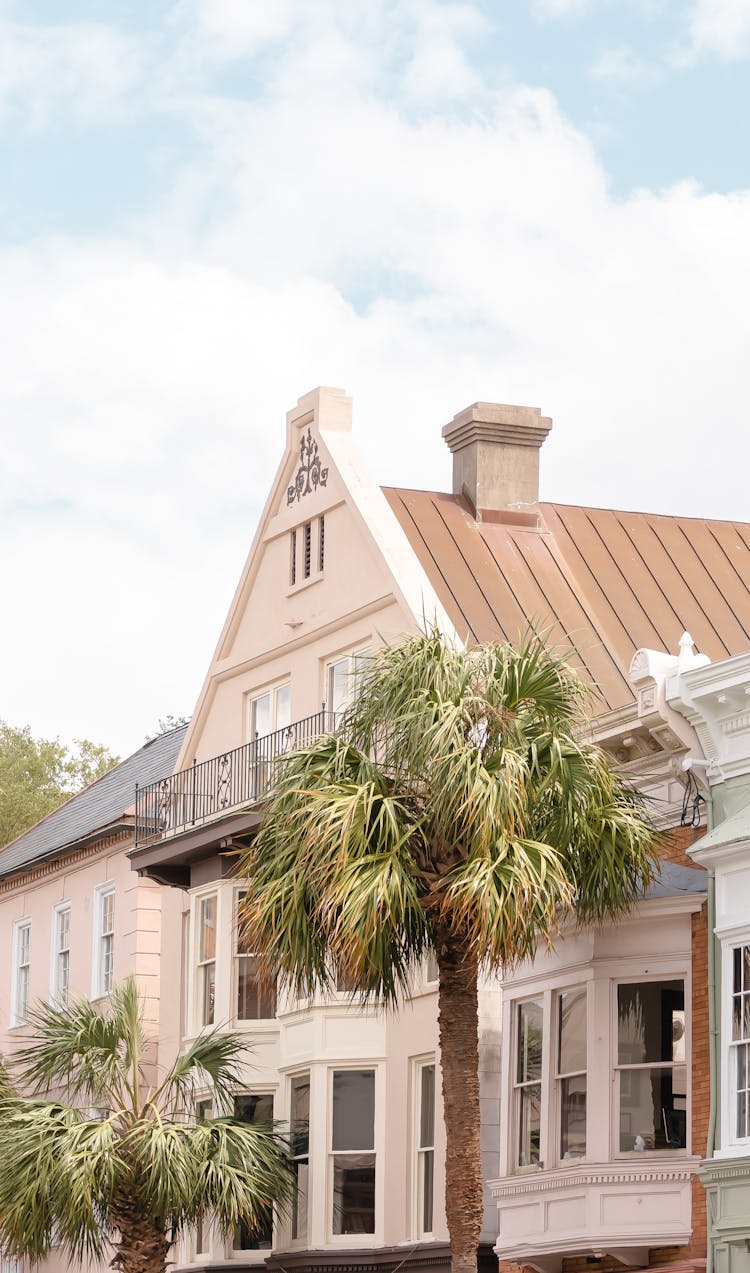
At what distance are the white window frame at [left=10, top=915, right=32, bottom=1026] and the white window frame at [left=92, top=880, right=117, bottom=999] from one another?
3.03 m

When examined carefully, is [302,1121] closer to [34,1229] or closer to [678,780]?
[34,1229]

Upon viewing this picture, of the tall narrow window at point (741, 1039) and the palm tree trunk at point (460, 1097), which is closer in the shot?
the tall narrow window at point (741, 1039)

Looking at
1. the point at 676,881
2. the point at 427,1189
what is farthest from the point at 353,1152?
the point at 676,881

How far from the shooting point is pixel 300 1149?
3008 centimetres

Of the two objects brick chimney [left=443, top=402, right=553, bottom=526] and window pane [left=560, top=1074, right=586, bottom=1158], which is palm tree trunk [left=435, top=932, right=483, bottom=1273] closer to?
window pane [left=560, top=1074, right=586, bottom=1158]

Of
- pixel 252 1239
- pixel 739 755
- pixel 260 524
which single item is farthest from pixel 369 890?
pixel 260 524

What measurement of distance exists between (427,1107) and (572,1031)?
533 centimetres

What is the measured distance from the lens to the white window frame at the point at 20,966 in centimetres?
4125

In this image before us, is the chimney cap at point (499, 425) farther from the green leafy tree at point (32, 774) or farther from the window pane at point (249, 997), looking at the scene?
the green leafy tree at point (32, 774)

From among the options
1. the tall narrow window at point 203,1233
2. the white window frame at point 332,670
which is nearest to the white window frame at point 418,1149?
the tall narrow window at point 203,1233

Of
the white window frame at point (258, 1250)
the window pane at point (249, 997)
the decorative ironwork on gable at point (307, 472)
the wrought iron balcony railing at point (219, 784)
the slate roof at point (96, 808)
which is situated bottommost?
the white window frame at point (258, 1250)

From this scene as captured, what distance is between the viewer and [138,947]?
3688cm

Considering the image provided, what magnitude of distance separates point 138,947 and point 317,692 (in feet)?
22.7

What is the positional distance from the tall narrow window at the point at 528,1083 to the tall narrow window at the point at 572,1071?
550 mm
